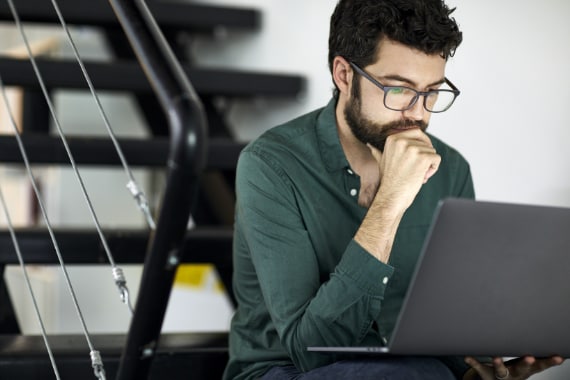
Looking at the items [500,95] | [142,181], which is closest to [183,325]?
[142,181]

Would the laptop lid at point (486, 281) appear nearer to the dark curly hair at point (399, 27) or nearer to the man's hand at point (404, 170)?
the man's hand at point (404, 170)

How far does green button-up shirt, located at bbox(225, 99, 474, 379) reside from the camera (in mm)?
1274

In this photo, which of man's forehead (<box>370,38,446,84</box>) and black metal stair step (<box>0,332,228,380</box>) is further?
black metal stair step (<box>0,332,228,380</box>)

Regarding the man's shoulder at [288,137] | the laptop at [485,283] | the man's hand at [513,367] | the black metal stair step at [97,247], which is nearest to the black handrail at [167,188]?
the laptop at [485,283]

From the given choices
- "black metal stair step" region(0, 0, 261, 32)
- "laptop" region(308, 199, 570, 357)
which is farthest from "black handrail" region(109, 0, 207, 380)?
"black metal stair step" region(0, 0, 261, 32)

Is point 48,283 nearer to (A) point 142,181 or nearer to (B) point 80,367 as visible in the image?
(A) point 142,181

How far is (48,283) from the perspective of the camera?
3545 mm

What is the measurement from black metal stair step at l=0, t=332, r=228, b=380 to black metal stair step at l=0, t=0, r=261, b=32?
128 cm

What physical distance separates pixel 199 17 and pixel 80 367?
1.57m

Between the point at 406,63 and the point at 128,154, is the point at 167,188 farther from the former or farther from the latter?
the point at 128,154

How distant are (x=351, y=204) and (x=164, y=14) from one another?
5.14 feet

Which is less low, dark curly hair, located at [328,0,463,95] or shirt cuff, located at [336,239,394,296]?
dark curly hair, located at [328,0,463,95]

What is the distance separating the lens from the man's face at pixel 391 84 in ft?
4.52

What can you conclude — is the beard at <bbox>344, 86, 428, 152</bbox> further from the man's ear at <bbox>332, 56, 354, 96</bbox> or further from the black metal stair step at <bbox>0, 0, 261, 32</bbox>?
the black metal stair step at <bbox>0, 0, 261, 32</bbox>
